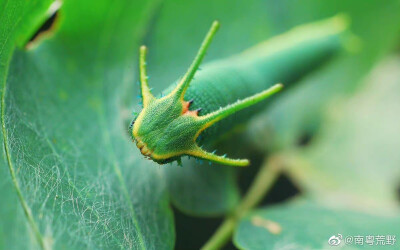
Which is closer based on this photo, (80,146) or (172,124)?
(172,124)

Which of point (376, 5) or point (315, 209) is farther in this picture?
point (376, 5)

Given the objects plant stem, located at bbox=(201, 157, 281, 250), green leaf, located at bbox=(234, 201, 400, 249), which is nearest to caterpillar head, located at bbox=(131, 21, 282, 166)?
green leaf, located at bbox=(234, 201, 400, 249)

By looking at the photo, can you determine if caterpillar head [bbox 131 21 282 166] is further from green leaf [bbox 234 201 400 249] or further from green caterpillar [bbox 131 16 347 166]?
green leaf [bbox 234 201 400 249]

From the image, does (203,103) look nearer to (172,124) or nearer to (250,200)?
(172,124)

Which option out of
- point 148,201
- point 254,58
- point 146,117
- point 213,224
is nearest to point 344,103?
point 254,58

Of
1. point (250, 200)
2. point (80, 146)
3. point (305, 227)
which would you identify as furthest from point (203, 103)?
point (250, 200)

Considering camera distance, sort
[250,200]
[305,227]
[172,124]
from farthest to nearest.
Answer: [250,200], [305,227], [172,124]

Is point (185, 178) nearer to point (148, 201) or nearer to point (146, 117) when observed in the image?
point (148, 201)
